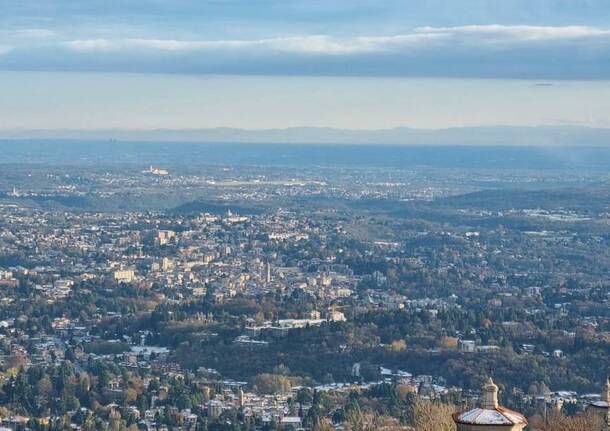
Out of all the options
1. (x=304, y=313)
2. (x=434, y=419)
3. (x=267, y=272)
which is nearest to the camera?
(x=434, y=419)

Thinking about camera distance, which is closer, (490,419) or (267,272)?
(490,419)

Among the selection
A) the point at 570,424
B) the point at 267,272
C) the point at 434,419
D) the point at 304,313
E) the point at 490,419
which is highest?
the point at 490,419

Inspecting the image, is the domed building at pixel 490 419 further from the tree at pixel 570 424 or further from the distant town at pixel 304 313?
the tree at pixel 570 424

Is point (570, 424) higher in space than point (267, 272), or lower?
higher

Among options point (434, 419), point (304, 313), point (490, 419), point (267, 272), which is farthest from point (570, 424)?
point (267, 272)

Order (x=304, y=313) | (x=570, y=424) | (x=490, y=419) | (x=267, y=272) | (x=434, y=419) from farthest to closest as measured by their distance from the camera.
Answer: (x=267, y=272)
(x=304, y=313)
(x=434, y=419)
(x=570, y=424)
(x=490, y=419)

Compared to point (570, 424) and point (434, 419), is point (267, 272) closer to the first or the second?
point (434, 419)

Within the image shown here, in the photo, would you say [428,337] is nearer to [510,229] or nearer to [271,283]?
[271,283]

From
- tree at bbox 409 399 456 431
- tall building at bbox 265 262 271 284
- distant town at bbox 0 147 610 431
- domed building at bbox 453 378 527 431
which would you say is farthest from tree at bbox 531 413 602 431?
tall building at bbox 265 262 271 284

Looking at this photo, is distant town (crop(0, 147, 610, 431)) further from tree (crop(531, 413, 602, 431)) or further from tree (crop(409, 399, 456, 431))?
tree (crop(531, 413, 602, 431))

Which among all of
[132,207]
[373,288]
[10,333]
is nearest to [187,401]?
[10,333]
